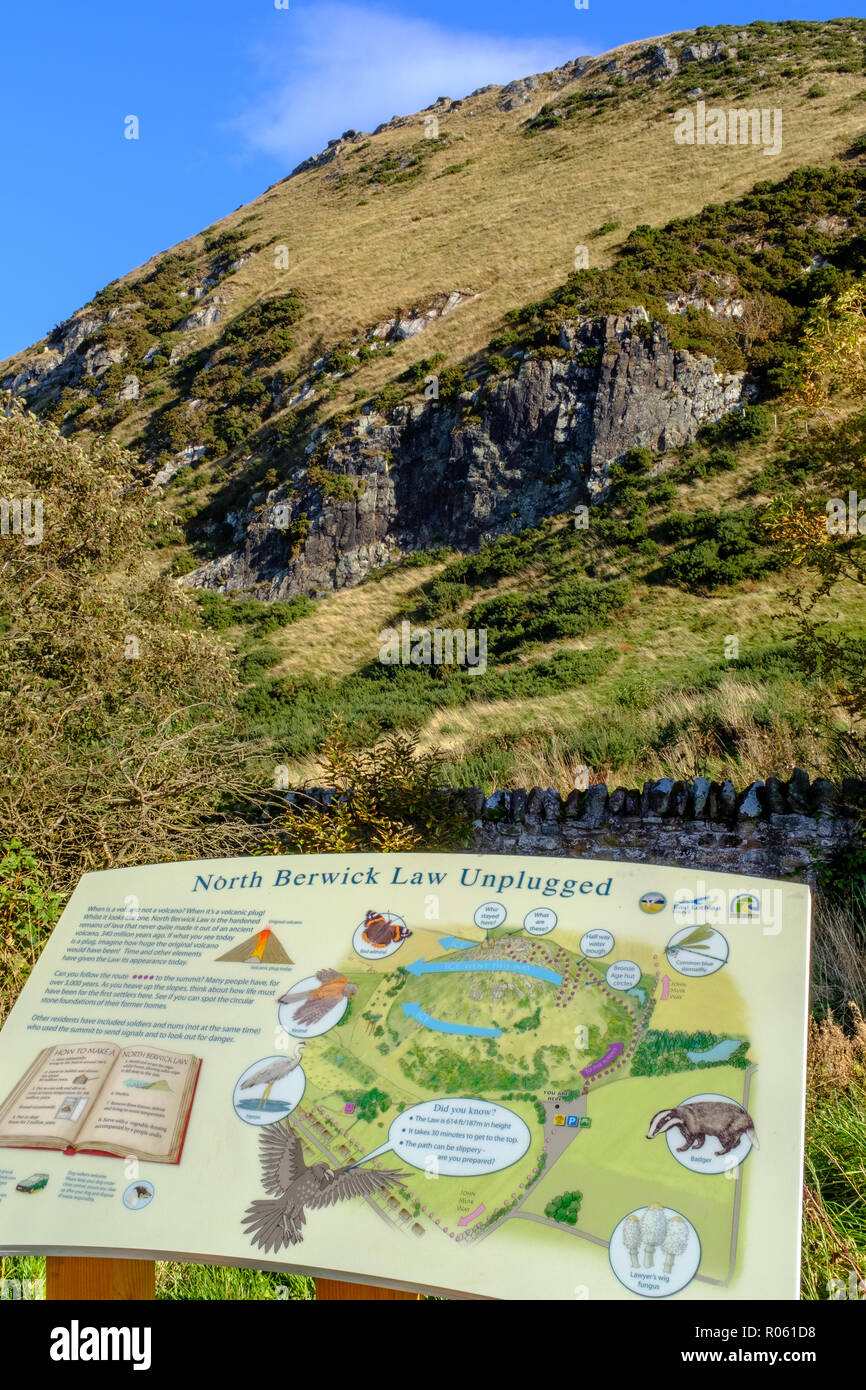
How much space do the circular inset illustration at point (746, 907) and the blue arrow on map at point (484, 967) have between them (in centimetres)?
56

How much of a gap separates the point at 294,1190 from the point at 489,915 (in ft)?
3.21

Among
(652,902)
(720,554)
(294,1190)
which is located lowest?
(294,1190)

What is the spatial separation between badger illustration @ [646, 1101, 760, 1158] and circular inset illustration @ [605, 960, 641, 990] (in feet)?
1.23

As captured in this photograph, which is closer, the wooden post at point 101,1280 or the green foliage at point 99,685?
the wooden post at point 101,1280

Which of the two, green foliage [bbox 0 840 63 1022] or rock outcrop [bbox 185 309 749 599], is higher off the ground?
rock outcrop [bbox 185 309 749 599]

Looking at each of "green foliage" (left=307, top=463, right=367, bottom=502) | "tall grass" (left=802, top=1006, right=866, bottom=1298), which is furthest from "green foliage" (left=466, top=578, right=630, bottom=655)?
"tall grass" (left=802, top=1006, right=866, bottom=1298)

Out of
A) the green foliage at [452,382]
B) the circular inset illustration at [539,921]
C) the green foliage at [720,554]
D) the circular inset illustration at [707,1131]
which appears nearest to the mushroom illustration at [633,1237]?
the circular inset illustration at [707,1131]

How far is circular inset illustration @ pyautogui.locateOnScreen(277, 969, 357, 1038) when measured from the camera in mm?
2785

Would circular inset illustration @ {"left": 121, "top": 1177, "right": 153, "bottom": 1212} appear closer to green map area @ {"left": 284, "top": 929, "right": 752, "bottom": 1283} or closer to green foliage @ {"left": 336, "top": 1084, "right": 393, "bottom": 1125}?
green map area @ {"left": 284, "top": 929, "right": 752, "bottom": 1283}

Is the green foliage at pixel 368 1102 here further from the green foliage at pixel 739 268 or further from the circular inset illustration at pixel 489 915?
the green foliage at pixel 739 268

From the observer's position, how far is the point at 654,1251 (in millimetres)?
2127

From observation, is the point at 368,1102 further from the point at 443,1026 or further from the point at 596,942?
the point at 596,942

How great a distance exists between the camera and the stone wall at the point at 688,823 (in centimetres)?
748

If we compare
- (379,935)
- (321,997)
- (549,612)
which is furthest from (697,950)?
(549,612)
